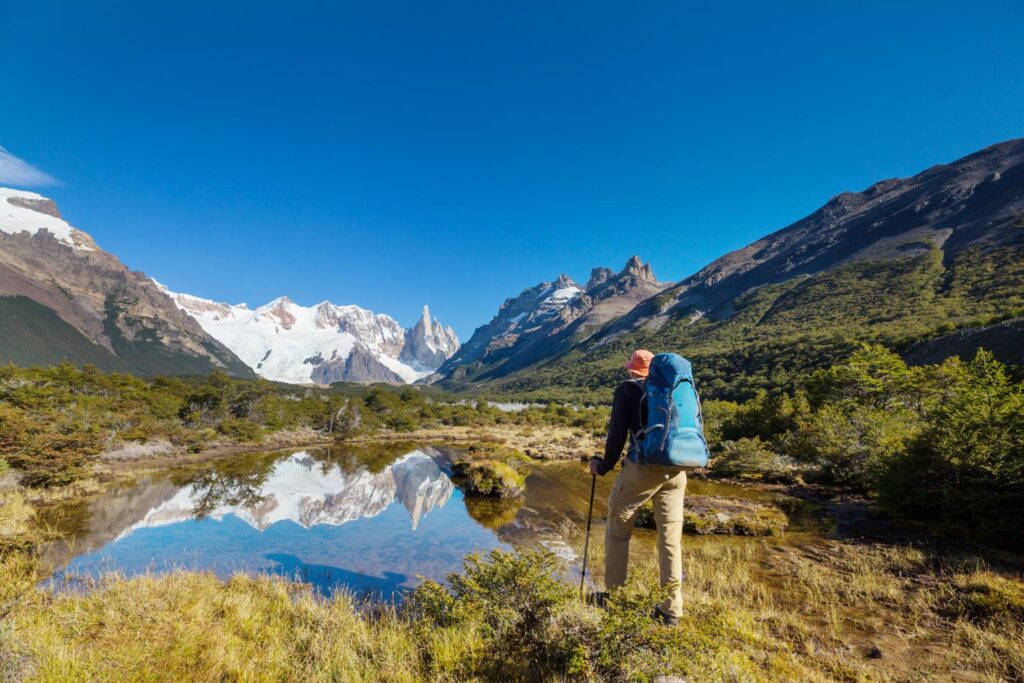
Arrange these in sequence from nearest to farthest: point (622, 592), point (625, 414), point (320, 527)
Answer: point (622, 592) → point (625, 414) → point (320, 527)

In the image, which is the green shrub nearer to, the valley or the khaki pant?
the valley

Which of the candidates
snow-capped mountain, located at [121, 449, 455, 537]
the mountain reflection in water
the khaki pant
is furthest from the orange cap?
snow-capped mountain, located at [121, 449, 455, 537]

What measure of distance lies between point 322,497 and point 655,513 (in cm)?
1718

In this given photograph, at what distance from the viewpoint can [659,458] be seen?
4297 millimetres

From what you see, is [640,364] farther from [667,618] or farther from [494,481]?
[494,481]

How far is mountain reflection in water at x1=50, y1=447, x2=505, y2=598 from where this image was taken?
31.5 feet

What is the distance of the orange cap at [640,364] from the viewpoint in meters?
5.20

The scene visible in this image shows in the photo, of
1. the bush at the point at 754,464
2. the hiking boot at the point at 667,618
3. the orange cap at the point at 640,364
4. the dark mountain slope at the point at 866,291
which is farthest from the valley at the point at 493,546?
the dark mountain slope at the point at 866,291

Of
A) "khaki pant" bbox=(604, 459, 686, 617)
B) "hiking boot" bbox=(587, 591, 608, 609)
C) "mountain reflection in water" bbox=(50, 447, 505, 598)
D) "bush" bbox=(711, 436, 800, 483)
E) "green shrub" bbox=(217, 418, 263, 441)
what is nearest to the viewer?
"khaki pant" bbox=(604, 459, 686, 617)

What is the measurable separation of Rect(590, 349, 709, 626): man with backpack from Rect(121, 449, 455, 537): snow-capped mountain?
1094 centimetres

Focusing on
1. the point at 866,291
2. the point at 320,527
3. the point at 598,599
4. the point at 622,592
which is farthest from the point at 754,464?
the point at 866,291

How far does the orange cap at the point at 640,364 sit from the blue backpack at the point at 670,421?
16.9 inches

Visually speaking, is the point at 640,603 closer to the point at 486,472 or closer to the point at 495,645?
the point at 495,645

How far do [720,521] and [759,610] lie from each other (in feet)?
23.2
